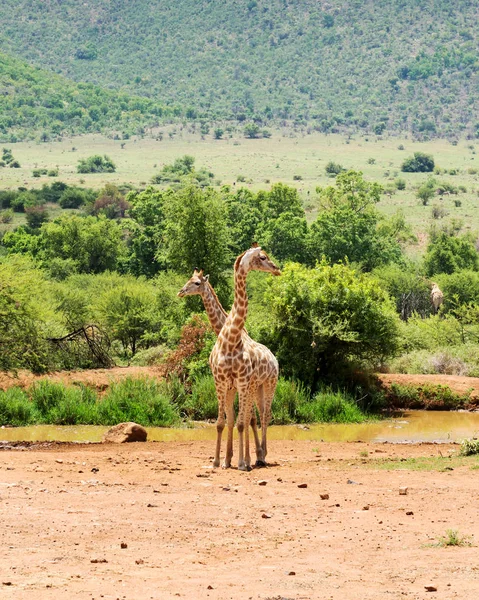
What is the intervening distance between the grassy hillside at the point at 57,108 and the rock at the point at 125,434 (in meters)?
154

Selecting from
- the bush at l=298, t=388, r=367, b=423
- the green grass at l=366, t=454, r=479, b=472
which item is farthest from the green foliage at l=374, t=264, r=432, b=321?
the green grass at l=366, t=454, r=479, b=472

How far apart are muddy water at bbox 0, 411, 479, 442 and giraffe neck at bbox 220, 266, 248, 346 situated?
25.9 feet

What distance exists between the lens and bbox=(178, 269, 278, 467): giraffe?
19.0 m

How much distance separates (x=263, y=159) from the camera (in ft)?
505

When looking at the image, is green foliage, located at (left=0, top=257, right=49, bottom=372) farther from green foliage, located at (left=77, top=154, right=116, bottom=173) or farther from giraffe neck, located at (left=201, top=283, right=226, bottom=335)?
green foliage, located at (left=77, top=154, right=116, bottom=173)

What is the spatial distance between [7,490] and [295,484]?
3991mm

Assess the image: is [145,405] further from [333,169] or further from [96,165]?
[96,165]

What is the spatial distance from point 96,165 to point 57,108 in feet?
155

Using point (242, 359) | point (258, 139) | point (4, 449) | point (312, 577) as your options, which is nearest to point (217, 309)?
point (242, 359)

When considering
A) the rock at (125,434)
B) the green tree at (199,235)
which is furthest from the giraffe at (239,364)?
the green tree at (199,235)

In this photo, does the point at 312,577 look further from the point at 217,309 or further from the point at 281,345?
the point at 281,345

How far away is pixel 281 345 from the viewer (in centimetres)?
3275

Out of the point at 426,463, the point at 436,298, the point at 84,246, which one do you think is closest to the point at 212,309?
the point at 426,463

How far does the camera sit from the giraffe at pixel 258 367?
62.4 feet
